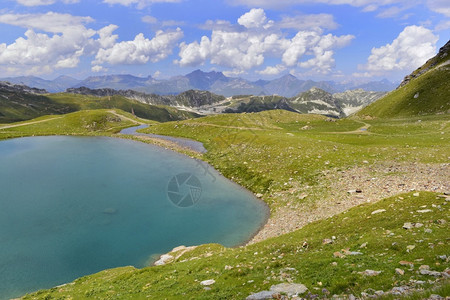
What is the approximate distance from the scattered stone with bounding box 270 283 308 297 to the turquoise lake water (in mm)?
21873

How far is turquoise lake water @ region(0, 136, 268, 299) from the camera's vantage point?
30.8 metres

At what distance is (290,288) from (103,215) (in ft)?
125

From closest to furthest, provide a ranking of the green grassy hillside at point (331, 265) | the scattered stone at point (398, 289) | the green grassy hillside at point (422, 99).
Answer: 1. the scattered stone at point (398, 289)
2. the green grassy hillside at point (331, 265)
3. the green grassy hillside at point (422, 99)

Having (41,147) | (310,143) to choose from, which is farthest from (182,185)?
(41,147)

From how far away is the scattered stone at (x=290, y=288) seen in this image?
1322 centimetres

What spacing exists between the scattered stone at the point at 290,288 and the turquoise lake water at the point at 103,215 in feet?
71.8

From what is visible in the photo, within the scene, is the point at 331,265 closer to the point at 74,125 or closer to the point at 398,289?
the point at 398,289

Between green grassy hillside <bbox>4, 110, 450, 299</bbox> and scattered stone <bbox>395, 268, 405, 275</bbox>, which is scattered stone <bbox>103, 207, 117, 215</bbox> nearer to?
green grassy hillside <bbox>4, 110, 450, 299</bbox>

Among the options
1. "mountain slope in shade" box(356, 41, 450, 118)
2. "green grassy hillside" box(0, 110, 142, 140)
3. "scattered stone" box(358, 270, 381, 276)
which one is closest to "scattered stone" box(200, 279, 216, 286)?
"scattered stone" box(358, 270, 381, 276)

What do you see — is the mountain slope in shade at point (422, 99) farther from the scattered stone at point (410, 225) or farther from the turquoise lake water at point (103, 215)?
the scattered stone at point (410, 225)

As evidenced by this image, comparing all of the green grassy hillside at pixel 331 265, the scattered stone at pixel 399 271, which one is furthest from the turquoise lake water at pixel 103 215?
the scattered stone at pixel 399 271

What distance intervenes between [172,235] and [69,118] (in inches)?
6105

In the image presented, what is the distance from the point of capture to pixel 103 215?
4244 cm

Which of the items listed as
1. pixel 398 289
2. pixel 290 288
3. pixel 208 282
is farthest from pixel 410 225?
pixel 208 282
